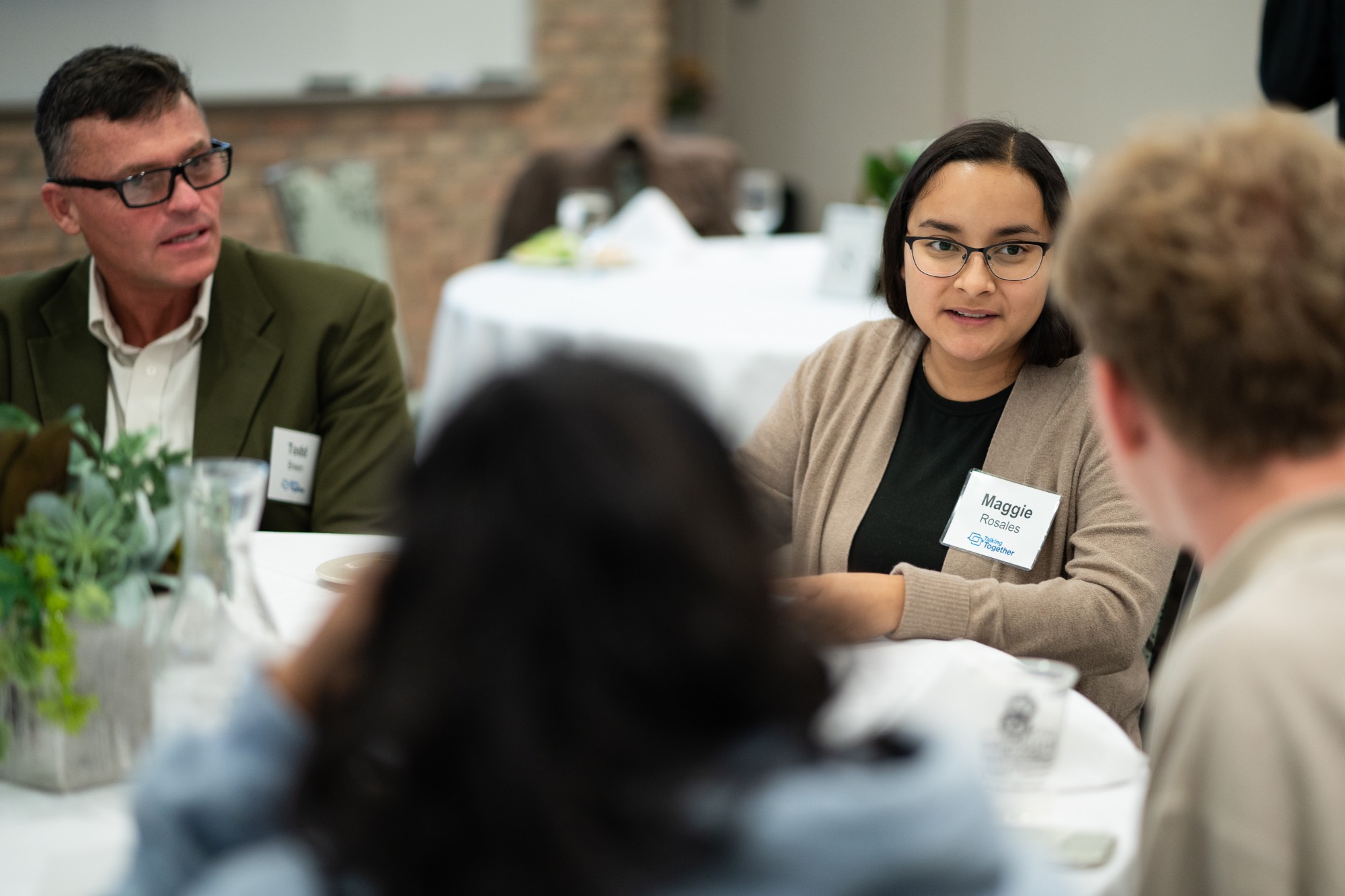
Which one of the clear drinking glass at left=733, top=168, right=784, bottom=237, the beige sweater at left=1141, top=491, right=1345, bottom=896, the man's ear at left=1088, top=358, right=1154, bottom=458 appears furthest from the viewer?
the clear drinking glass at left=733, top=168, right=784, bottom=237

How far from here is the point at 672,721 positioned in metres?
0.60

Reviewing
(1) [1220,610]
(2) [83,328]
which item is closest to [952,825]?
(1) [1220,610]

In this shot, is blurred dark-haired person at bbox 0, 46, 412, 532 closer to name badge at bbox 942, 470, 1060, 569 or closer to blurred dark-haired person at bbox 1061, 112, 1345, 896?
name badge at bbox 942, 470, 1060, 569

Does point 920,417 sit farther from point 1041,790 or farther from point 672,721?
point 672,721

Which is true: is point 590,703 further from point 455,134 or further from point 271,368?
point 455,134

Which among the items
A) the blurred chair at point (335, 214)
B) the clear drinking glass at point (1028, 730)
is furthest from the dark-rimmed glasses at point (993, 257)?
the blurred chair at point (335, 214)

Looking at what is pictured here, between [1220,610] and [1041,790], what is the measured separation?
277 mm

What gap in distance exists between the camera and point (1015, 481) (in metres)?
1.75

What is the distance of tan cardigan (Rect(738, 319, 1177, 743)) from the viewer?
62.4 inches

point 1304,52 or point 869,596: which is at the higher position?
point 1304,52

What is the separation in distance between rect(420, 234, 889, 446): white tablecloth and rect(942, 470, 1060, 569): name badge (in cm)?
82

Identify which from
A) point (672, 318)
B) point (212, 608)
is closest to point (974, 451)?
point (212, 608)

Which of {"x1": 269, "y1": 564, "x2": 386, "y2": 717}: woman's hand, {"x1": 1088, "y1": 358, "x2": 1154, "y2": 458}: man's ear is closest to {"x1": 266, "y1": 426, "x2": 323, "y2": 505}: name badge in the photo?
{"x1": 269, "y1": 564, "x2": 386, "y2": 717}: woman's hand

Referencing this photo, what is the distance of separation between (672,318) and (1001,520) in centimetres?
155
